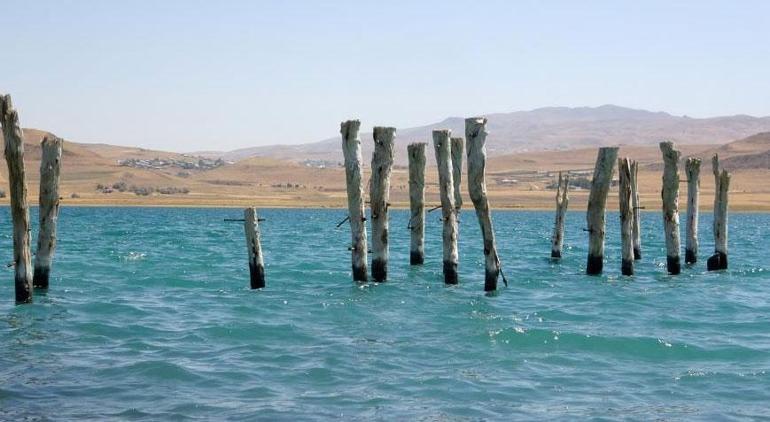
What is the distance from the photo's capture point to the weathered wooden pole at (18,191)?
1734 cm

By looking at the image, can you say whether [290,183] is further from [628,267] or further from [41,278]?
[41,278]

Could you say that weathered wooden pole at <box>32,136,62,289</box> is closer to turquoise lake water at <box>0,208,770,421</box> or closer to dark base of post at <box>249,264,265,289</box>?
turquoise lake water at <box>0,208,770,421</box>

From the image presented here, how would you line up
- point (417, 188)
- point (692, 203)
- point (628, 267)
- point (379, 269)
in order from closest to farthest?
point (379, 269)
point (628, 267)
point (417, 188)
point (692, 203)

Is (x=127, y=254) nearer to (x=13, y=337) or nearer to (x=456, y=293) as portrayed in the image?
(x=456, y=293)

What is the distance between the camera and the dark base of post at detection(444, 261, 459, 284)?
22.3m

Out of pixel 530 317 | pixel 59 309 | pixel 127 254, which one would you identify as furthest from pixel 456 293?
pixel 127 254

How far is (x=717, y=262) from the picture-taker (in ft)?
90.3

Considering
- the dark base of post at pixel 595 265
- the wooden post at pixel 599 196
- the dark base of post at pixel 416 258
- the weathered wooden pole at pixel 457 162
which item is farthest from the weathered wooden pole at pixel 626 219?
the dark base of post at pixel 416 258

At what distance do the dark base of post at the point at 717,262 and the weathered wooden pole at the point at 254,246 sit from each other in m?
12.7

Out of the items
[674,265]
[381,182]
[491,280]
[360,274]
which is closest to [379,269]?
[360,274]

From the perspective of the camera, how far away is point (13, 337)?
15.4m

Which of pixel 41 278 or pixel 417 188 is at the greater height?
pixel 417 188

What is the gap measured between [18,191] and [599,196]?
12.6 meters

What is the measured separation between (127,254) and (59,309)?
15094 mm
